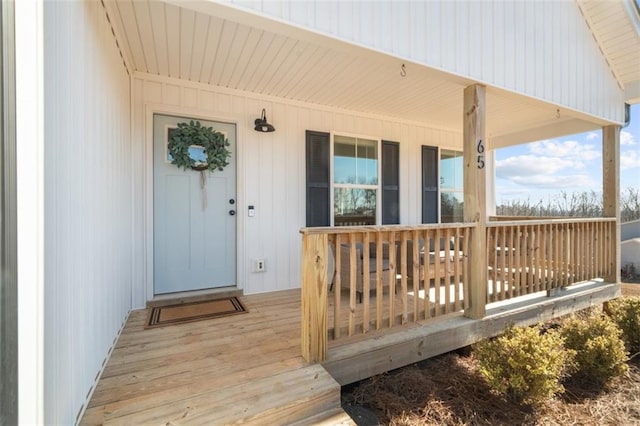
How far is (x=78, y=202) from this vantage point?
4.99 feet

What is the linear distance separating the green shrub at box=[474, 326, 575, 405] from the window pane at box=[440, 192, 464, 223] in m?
3.10

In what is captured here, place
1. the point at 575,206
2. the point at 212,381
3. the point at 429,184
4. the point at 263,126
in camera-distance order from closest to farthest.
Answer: the point at 212,381 < the point at 263,126 < the point at 429,184 < the point at 575,206

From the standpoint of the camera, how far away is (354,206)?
4.43 m

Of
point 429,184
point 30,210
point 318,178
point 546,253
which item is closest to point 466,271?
point 546,253

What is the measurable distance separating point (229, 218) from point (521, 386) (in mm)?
3176

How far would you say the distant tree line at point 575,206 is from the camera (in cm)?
756

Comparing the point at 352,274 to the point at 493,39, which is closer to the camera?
the point at 352,274

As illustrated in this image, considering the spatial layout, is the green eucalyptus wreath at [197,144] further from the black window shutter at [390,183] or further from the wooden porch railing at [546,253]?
the wooden porch railing at [546,253]

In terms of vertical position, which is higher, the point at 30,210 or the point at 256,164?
the point at 256,164

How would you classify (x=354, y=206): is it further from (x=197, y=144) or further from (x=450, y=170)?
(x=197, y=144)

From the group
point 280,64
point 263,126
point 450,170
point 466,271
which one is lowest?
point 466,271

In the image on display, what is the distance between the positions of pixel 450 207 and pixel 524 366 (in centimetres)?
360

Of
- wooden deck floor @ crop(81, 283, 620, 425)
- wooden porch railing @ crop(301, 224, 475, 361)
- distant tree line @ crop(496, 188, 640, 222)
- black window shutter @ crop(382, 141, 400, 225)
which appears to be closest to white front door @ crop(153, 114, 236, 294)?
wooden deck floor @ crop(81, 283, 620, 425)

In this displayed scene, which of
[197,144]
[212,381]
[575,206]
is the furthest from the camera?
[575,206]
